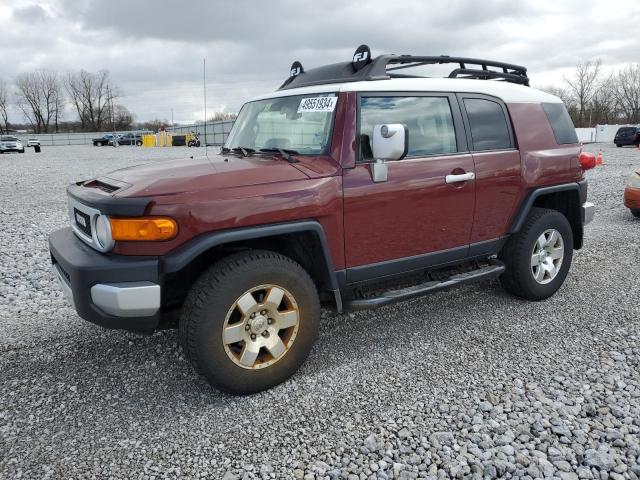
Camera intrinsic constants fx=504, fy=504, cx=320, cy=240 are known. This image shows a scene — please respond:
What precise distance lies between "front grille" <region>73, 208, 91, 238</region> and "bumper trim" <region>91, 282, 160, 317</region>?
0.54m

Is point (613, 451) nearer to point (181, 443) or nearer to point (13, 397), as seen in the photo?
point (181, 443)

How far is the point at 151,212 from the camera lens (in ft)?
9.15

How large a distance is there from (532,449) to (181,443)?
186cm

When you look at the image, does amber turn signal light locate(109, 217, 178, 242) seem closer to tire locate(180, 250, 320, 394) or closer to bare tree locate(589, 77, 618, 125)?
tire locate(180, 250, 320, 394)

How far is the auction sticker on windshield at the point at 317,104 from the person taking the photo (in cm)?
353

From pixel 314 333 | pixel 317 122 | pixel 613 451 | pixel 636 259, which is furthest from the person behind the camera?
pixel 636 259

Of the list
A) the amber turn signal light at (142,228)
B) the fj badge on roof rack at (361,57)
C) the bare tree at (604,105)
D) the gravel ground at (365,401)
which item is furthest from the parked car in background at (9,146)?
the bare tree at (604,105)

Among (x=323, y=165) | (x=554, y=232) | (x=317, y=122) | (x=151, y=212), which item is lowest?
(x=554, y=232)

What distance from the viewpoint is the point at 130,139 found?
59.0m

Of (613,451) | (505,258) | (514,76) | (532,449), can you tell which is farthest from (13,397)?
(514,76)

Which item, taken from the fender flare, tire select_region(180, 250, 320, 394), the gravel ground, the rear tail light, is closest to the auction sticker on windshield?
tire select_region(180, 250, 320, 394)

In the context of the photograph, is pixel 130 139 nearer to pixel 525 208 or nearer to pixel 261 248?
pixel 525 208

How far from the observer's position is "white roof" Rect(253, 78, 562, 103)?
3.60 m

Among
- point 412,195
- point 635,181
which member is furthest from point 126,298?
point 635,181
